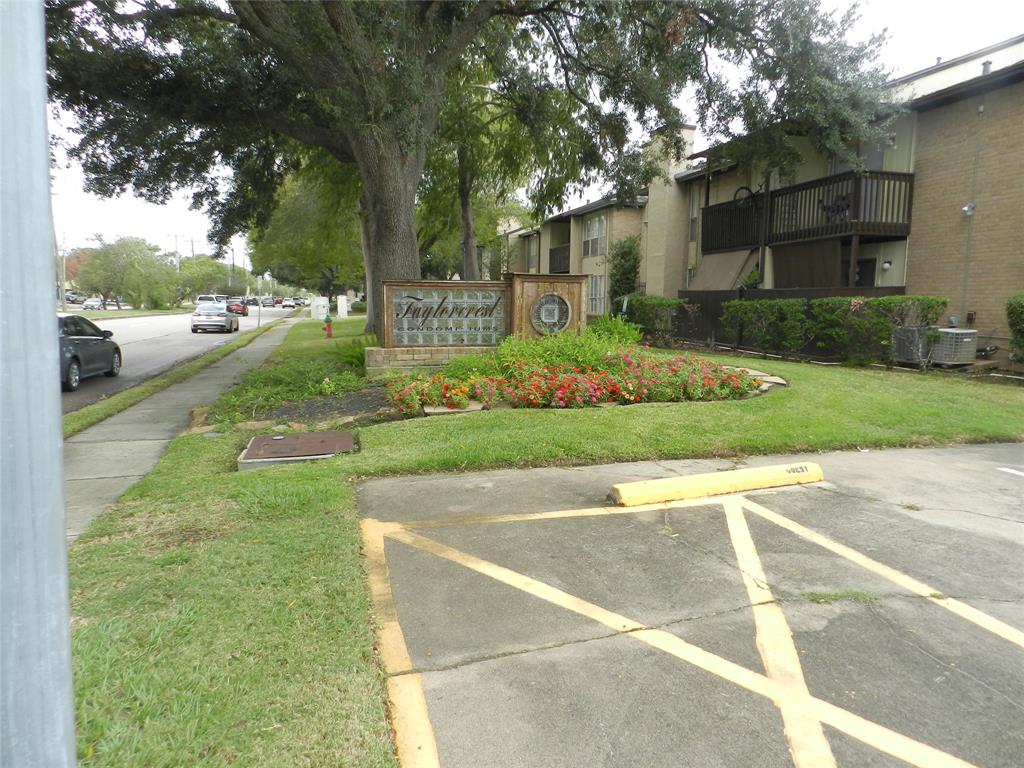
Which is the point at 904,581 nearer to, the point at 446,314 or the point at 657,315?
the point at 446,314

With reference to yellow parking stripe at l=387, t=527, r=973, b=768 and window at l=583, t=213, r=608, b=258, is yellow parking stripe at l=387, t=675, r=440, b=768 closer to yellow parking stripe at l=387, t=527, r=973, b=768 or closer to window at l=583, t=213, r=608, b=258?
yellow parking stripe at l=387, t=527, r=973, b=768

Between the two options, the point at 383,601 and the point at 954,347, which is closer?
the point at 383,601

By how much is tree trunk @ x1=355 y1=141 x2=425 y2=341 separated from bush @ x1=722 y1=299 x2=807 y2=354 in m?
8.13

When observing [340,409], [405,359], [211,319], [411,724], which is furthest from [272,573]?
[211,319]

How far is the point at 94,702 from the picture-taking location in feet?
7.73

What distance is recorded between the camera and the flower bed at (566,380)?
8.23m

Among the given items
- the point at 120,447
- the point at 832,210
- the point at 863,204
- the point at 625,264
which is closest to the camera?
the point at 120,447

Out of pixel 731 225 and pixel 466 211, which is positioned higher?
pixel 466 211

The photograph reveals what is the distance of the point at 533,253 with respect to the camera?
40688 millimetres

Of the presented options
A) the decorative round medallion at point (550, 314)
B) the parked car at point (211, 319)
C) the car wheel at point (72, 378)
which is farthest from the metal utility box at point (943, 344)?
the parked car at point (211, 319)

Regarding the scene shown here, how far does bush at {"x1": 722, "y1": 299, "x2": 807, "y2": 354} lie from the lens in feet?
46.3

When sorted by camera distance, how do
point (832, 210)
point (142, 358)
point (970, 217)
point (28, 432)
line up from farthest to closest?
point (142, 358)
point (832, 210)
point (970, 217)
point (28, 432)

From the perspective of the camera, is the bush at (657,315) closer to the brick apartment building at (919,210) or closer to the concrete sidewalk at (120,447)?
the brick apartment building at (919,210)

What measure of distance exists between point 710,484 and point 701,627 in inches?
87.5
